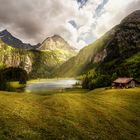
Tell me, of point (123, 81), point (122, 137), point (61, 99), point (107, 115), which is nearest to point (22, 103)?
point (61, 99)

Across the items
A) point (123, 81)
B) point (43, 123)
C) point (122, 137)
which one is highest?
point (123, 81)

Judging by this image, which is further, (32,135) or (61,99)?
(61,99)

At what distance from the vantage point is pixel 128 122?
45.3 m

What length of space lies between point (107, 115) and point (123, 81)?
9108 centimetres

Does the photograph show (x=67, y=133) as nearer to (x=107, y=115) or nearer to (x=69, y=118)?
(x=69, y=118)

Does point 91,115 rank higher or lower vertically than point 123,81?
lower

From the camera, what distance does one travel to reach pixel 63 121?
37.9 metres

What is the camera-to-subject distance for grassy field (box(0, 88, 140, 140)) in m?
31.7

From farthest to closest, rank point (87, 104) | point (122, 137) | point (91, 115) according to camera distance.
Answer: point (87, 104), point (91, 115), point (122, 137)

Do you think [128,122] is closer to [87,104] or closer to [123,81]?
[87,104]

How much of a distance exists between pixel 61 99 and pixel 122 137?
19071 mm

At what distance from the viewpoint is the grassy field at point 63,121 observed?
31672mm

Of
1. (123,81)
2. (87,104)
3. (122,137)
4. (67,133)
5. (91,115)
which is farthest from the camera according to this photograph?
(123,81)

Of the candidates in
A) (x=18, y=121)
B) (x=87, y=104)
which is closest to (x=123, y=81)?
(x=87, y=104)
